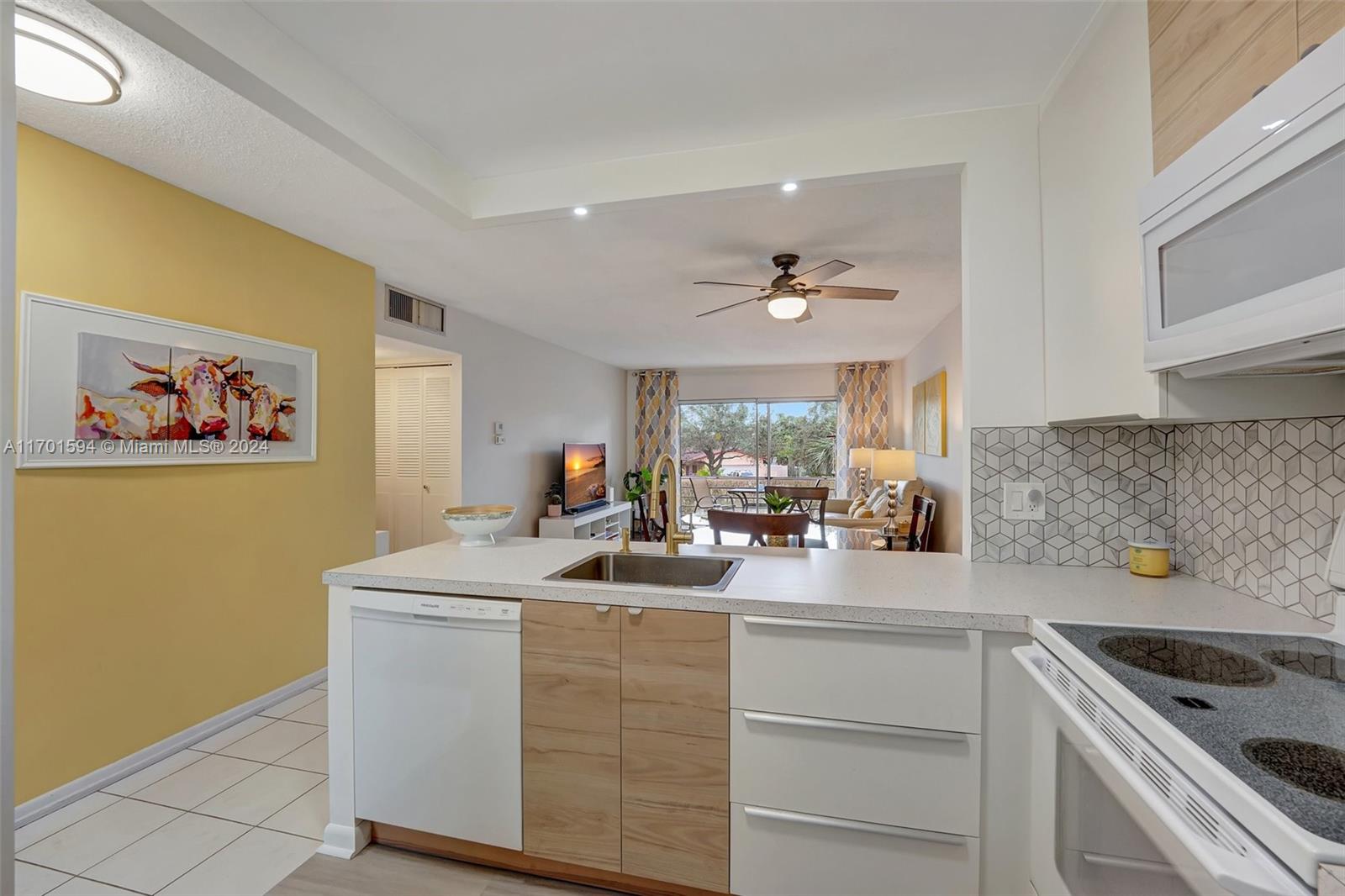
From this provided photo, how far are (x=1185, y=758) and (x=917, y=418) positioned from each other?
5739 mm

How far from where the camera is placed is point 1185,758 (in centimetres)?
75

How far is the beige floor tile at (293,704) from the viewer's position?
9.20ft

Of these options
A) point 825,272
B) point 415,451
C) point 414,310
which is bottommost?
point 415,451

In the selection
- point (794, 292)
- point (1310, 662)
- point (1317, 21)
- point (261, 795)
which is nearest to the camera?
point (1317, 21)

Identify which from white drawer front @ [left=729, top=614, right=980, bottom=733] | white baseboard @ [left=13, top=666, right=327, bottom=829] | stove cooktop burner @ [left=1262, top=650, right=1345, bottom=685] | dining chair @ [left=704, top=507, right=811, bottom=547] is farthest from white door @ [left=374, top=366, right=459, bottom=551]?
stove cooktop burner @ [left=1262, top=650, right=1345, bottom=685]

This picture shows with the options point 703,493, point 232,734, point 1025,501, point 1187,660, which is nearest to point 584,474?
point 703,493

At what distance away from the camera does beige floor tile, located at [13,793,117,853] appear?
1.88 meters

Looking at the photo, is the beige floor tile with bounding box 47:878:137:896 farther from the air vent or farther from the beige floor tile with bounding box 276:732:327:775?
the air vent

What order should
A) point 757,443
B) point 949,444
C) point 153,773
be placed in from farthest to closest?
point 757,443 < point 949,444 < point 153,773

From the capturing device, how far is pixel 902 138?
6.75 feet

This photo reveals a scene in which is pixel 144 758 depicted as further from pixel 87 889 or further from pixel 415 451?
pixel 415 451

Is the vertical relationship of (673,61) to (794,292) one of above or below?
above

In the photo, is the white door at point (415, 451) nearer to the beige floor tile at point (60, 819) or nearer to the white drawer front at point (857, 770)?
the beige floor tile at point (60, 819)

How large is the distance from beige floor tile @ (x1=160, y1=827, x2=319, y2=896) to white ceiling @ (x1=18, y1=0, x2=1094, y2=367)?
7.60 feet
